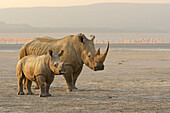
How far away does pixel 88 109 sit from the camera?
11930 millimetres

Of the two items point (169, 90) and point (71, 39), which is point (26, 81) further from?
point (169, 90)

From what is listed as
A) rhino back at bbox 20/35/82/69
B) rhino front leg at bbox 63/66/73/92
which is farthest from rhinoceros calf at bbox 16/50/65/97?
rhino back at bbox 20/35/82/69

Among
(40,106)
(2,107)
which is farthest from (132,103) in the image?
(2,107)

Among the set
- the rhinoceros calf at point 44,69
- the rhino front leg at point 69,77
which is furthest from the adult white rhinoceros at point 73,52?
the rhinoceros calf at point 44,69

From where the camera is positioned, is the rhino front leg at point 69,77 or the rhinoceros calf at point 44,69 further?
the rhino front leg at point 69,77

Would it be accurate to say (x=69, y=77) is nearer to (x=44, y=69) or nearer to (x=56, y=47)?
(x=56, y=47)

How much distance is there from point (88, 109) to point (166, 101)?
112 inches

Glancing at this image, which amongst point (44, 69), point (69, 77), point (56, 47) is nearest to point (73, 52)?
point (56, 47)

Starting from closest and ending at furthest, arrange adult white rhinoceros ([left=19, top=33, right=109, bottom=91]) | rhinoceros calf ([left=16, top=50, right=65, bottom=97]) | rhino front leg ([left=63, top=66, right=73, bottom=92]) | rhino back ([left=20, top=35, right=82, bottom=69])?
rhinoceros calf ([left=16, top=50, right=65, bottom=97]) → adult white rhinoceros ([left=19, top=33, right=109, bottom=91]) → rhino front leg ([left=63, top=66, right=73, bottom=92]) → rhino back ([left=20, top=35, right=82, bottom=69])

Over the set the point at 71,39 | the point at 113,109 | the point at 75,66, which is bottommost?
the point at 113,109

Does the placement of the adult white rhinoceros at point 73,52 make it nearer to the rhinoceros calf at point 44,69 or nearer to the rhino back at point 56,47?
the rhino back at point 56,47

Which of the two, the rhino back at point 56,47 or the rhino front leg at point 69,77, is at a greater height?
the rhino back at point 56,47

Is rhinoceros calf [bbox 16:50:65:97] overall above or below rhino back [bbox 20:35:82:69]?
below

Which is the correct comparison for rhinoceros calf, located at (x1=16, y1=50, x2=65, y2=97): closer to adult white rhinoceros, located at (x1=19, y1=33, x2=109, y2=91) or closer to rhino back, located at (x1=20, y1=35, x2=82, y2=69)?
adult white rhinoceros, located at (x1=19, y1=33, x2=109, y2=91)
